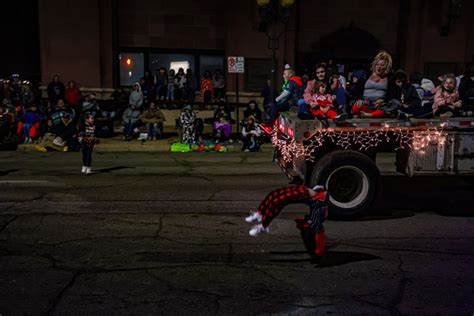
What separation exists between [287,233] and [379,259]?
1.39 metres

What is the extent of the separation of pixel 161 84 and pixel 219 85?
8.08 feet

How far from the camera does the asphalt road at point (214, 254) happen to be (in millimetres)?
4637

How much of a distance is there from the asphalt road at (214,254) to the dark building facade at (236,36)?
10.8 metres

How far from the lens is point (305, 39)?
813 inches

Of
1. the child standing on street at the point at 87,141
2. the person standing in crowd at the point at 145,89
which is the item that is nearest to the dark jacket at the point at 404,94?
the child standing on street at the point at 87,141

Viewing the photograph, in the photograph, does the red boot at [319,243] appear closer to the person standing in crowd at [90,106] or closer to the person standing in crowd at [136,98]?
the person standing in crowd at [136,98]

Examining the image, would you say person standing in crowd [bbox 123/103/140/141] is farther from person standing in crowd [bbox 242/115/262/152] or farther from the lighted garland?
the lighted garland

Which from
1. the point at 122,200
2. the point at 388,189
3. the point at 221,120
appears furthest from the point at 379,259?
the point at 221,120

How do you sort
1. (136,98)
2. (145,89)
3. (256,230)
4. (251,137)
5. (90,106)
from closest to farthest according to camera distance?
(256,230), (251,137), (136,98), (90,106), (145,89)

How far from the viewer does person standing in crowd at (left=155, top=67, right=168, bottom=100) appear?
64.6 feet

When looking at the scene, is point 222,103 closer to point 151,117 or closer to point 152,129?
point 151,117

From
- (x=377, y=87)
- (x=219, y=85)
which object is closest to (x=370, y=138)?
(x=377, y=87)

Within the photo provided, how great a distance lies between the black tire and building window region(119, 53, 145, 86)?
15.4 meters

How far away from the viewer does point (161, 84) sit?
19750 millimetres
